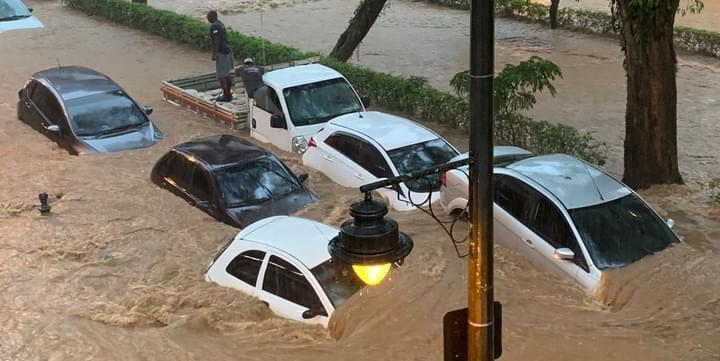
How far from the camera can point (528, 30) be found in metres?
28.6

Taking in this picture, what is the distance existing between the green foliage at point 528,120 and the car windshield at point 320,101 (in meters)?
1.85

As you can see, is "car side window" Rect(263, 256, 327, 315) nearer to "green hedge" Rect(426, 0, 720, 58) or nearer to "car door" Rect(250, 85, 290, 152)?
"car door" Rect(250, 85, 290, 152)

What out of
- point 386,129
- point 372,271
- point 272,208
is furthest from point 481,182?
point 386,129

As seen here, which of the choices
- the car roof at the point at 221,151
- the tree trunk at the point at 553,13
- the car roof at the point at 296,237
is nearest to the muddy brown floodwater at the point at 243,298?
the car roof at the point at 296,237

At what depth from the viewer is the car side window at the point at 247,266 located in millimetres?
8773

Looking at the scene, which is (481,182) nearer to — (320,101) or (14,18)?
(320,101)

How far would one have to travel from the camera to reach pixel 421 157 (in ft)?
40.4

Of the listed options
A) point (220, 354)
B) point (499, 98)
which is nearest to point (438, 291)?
point (220, 354)

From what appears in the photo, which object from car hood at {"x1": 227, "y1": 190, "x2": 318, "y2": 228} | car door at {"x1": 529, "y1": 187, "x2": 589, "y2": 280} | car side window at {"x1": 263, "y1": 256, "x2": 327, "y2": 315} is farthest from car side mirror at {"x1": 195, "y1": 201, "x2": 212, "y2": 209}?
car door at {"x1": 529, "y1": 187, "x2": 589, "y2": 280}

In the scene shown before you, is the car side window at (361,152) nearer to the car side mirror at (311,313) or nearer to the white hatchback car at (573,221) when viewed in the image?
the white hatchback car at (573,221)

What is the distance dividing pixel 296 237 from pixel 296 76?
6.82 metres

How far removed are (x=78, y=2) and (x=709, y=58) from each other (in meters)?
20.8

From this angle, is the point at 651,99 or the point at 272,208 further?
the point at 651,99

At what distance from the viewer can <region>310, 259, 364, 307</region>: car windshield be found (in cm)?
827
